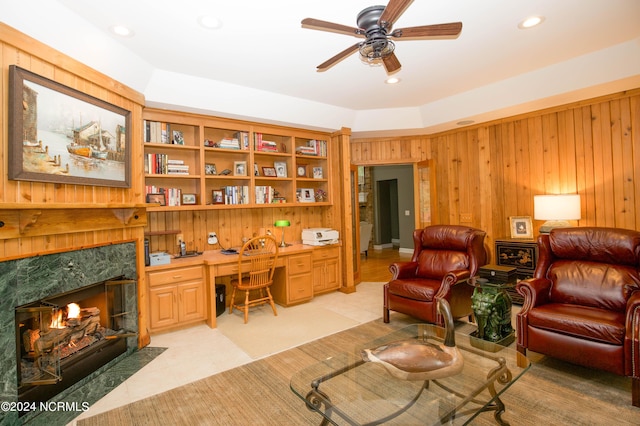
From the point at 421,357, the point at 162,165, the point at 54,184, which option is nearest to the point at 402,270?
the point at 421,357

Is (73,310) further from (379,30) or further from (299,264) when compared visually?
(379,30)

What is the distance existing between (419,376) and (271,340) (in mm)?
1817

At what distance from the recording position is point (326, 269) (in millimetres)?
4613

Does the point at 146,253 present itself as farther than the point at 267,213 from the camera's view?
No

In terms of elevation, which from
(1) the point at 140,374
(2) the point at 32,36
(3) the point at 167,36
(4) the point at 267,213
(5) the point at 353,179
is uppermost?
(3) the point at 167,36

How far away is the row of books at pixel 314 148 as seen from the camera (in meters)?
4.74

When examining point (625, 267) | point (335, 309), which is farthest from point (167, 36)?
point (625, 267)

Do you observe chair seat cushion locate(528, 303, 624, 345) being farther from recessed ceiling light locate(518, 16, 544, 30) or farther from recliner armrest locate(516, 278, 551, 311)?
recessed ceiling light locate(518, 16, 544, 30)

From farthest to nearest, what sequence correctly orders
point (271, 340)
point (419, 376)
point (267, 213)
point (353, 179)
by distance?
point (353, 179) → point (267, 213) → point (271, 340) → point (419, 376)

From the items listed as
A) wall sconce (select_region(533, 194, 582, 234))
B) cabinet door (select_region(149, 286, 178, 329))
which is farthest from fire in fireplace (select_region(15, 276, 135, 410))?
wall sconce (select_region(533, 194, 582, 234))

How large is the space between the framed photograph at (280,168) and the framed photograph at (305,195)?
1.20 feet

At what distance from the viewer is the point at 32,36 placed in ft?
6.71

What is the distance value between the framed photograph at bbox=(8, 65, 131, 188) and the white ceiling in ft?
1.15

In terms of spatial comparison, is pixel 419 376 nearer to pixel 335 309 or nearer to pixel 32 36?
pixel 335 309
